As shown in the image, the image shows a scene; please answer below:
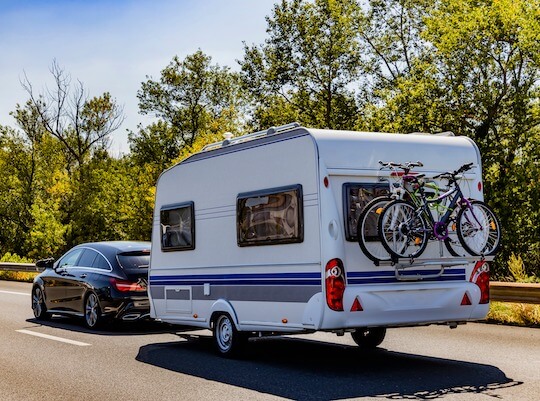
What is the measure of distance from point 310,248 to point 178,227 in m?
3.39

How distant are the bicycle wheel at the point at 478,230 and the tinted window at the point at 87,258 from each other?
760cm

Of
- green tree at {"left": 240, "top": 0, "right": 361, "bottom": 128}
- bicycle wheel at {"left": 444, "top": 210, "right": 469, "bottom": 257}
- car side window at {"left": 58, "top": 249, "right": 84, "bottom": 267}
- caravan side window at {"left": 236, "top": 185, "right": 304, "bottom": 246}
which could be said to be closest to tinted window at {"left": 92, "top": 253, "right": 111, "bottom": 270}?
car side window at {"left": 58, "top": 249, "right": 84, "bottom": 267}

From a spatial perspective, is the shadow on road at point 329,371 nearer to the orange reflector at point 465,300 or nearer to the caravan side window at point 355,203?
the orange reflector at point 465,300

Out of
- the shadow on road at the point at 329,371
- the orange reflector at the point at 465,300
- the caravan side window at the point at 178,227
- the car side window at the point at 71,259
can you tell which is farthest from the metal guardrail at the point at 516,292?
the car side window at the point at 71,259

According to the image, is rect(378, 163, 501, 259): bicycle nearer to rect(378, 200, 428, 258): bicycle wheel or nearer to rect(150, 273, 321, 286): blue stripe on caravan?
rect(378, 200, 428, 258): bicycle wheel

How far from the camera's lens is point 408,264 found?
953cm

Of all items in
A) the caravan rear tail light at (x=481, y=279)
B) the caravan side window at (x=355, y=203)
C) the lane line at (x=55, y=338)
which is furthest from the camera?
the lane line at (x=55, y=338)

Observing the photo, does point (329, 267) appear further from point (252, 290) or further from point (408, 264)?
point (252, 290)

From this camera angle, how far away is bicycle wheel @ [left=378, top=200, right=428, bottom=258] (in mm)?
9367

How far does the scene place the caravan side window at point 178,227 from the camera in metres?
12.0

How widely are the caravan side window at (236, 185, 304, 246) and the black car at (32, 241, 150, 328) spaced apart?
165 inches

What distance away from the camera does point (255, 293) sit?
10.4 m

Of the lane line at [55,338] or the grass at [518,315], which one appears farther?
the grass at [518,315]

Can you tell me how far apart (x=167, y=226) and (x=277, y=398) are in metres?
4.94
